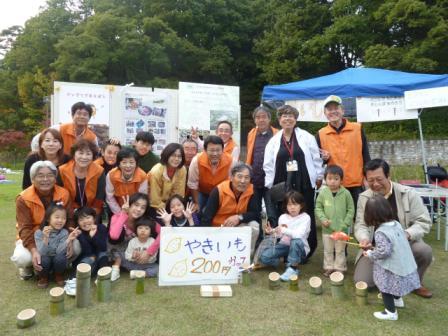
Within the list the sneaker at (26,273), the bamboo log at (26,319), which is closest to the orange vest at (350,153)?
the bamboo log at (26,319)

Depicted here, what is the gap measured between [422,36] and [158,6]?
16526mm

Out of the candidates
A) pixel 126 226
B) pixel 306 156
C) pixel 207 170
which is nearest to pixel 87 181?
pixel 126 226

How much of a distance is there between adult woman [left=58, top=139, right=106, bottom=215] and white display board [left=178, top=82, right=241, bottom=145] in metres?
2.36

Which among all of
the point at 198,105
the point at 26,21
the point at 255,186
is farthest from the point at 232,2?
the point at 255,186

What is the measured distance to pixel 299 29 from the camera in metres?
23.3

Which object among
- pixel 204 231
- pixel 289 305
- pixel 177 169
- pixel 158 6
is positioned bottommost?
pixel 289 305

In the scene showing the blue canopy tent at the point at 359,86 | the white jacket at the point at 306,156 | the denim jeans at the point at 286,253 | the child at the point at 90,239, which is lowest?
the denim jeans at the point at 286,253

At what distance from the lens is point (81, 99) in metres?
5.66

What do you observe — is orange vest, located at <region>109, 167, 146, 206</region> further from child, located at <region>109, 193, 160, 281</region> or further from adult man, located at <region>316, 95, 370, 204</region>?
adult man, located at <region>316, 95, 370, 204</region>

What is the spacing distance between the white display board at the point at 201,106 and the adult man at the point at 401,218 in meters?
2.99

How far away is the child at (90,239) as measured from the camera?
3.70m

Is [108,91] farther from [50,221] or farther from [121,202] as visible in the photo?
[50,221]

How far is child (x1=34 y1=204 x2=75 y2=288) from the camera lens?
3.47 meters

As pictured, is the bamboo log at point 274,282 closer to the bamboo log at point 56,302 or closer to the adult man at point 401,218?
the adult man at point 401,218
